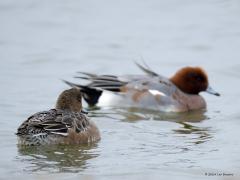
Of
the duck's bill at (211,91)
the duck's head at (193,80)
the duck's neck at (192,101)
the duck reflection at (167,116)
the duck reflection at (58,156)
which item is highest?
the duck's head at (193,80)

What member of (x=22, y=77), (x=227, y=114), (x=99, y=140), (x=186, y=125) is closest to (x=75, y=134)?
(x=99, y=140)

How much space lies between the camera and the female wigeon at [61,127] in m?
8.05

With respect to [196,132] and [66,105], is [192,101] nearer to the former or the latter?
[196,132]

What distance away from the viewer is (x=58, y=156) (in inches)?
313

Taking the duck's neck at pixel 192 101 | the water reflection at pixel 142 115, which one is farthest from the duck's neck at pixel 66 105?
the duck's neck at pixel 192 101

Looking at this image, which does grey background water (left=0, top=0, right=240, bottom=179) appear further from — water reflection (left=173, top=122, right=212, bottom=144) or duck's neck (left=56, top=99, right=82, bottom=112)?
duck's neck (left=56, top=99, right=82, bottom=112)

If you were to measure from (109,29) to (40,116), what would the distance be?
21.7 ft

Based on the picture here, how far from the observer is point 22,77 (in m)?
12.1

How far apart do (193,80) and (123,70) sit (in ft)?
5.92

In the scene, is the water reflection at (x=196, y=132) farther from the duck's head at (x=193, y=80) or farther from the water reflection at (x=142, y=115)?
the duck's head at (x=193, y=80)

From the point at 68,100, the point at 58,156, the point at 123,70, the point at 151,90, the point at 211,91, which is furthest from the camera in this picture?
the point at 123,70

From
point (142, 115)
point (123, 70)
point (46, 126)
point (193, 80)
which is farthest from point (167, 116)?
point (46, 126)

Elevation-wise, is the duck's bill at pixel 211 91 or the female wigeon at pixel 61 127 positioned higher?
the duck's bill at pixel 211 91

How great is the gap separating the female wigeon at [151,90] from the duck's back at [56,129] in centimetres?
241
